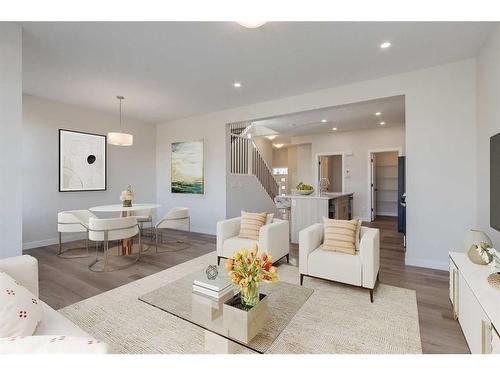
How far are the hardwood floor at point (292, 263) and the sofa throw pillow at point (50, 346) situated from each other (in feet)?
6.05

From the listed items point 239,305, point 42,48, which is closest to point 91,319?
point 239,305

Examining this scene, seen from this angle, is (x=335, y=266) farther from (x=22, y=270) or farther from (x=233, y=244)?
(x=22, y=270)

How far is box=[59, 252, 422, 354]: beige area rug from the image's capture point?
1823 millimetres

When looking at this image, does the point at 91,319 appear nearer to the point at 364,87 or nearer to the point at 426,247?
the point at 426,247

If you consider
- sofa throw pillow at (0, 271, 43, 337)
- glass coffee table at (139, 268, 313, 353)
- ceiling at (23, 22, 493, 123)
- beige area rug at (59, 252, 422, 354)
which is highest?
ceiling at (23, 22, 493, 123)

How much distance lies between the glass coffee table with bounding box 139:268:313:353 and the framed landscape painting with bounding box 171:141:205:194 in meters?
3.55

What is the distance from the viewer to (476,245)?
2.12 m

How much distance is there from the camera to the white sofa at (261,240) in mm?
3223

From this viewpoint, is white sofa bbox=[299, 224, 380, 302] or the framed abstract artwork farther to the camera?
the framed abstract artwork

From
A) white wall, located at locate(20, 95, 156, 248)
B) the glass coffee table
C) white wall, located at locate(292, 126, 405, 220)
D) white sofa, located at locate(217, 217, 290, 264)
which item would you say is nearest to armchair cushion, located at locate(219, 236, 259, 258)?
white sofa, located at locate(217, 217, 290, 264)

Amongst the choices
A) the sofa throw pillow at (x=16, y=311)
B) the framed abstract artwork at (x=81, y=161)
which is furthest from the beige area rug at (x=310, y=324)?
the framed abstract artwork at (x=81, y=161)

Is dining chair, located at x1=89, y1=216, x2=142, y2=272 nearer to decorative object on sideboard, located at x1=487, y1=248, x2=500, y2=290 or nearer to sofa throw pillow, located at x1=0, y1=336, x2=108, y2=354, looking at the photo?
sofa throw pillow, located at x1=0, y1=336, x2=108, y2=354

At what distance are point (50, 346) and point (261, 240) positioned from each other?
8.06 feet

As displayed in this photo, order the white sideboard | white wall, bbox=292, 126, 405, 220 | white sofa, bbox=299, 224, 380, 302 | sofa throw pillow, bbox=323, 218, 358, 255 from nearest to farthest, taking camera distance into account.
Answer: the white sideboard < white sofa, bbox=299, 224, 380, 302 < sofa throw pillow, bbox=323, 218, 358, 255 < white wall, bbox=292, 126, 405, 220
